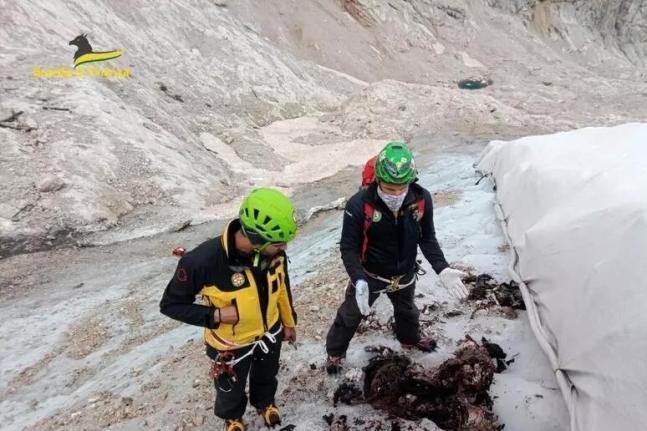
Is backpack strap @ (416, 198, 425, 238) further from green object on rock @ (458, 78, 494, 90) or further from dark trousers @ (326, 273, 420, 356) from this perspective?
green object on rock @ (458, 78, 494, 90)

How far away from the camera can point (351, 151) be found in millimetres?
14391

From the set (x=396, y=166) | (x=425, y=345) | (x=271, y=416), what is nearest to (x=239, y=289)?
(x=271, y=416)

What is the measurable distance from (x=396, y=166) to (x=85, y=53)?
11.8 meters

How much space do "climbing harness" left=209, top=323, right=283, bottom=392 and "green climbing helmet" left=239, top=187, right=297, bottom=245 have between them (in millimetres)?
719

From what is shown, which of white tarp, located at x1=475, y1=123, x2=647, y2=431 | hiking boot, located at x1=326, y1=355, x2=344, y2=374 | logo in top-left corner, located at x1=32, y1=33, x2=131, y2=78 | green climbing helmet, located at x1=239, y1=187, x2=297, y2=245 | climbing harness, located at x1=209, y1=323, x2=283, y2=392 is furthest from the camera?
logo in top-left corner, located at x1=32, y1=33, x2=131, y2=78

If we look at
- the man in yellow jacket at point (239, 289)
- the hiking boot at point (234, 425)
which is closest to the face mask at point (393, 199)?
the man in yellow jacket at point (239, 289)

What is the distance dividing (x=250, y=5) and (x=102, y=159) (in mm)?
17731

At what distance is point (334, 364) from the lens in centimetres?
362

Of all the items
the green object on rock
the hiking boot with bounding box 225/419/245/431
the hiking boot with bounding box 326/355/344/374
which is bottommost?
the green object on rock

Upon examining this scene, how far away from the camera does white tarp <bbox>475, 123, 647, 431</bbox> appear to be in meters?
2.43

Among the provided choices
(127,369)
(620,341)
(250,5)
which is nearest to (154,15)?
(250,5)

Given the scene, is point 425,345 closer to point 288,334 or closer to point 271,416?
point 288,334

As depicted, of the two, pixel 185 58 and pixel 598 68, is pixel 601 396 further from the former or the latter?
pixel 598 68

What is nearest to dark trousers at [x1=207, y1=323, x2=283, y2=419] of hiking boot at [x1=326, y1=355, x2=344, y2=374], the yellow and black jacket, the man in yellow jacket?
→ the man in yellow jacket
